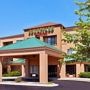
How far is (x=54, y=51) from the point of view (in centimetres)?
4509

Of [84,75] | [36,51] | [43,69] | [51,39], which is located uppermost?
[51,39]

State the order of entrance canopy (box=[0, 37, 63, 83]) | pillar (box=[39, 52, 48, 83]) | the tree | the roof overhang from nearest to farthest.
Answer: the tree
pillar (box=[39, 52, 48, 83])
entrance canopy (box=[0, 37, 63, 83])
the roof overhang

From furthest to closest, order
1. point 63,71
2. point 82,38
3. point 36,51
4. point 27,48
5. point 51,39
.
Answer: point 51,39 → point 63,71 → point 27,48 → point 36,51 → point 82,38

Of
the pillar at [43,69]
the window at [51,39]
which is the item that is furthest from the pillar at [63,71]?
the pillar at [43,69]

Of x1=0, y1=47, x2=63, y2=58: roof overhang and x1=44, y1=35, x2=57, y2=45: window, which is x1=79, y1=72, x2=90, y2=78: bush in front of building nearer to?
x1=44, y1=35, x2=57, y2=45: window

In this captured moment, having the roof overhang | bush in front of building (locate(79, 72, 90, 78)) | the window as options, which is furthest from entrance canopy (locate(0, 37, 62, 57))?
the window

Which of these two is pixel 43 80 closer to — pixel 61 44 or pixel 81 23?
pixel 61 44

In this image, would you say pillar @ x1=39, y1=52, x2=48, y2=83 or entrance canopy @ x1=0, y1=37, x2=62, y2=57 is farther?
entrance canopy @ x1=0, y1=37, x2=62, y2=57

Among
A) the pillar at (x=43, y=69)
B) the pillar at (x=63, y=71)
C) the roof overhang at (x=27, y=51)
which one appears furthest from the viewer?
the pillar at (x=63, y=71)

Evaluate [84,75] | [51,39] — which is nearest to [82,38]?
[84,75]

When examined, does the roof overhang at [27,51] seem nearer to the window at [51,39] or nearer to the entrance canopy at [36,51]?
the entrance canopy at [36,51]

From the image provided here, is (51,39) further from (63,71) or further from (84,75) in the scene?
(84,75)

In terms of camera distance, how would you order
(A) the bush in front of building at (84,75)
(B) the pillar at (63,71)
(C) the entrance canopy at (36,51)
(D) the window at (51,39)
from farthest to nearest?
(D) the window at (51,39)
(B) the pillar at (63,71)
(A) the bush in front of building at (84,75)
(C) the entrance canopy at (36,51)

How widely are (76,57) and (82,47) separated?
67 cm
